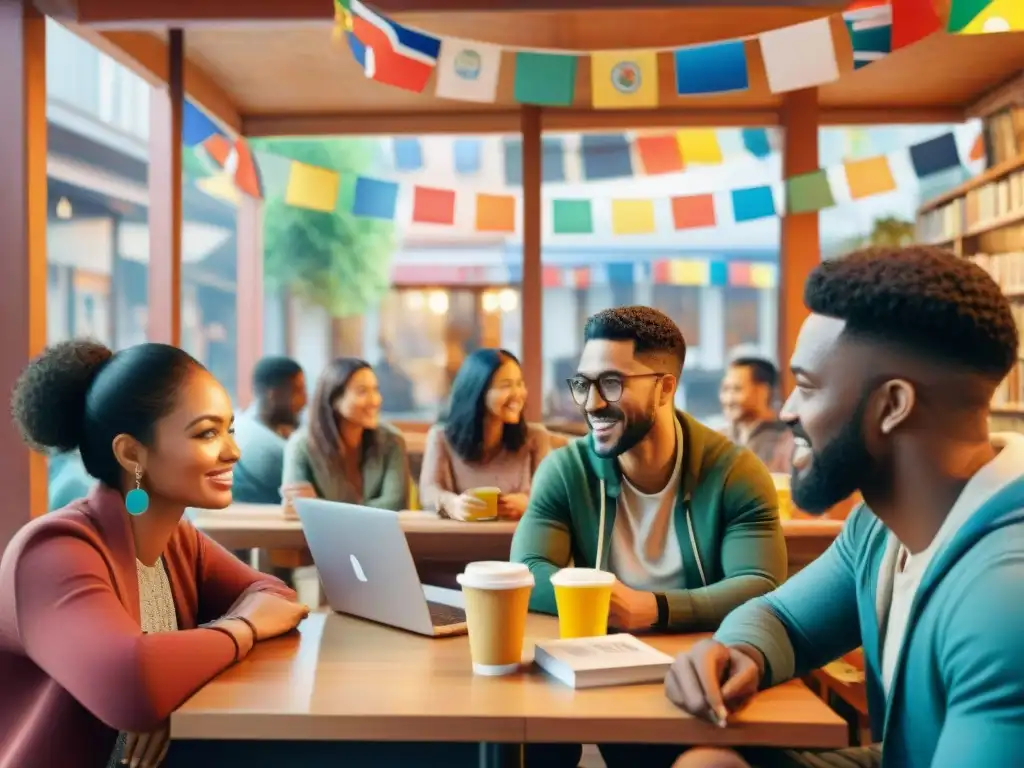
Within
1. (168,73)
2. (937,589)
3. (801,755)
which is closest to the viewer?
(937,589)

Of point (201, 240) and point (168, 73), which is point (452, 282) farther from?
point (168, 73)

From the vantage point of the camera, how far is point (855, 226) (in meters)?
6.64

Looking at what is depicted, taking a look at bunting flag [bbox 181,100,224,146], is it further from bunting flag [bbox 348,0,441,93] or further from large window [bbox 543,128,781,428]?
large window [bbox 543,128,781,428]

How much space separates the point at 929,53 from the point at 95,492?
472cm

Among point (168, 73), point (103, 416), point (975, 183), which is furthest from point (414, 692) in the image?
point (975, 183)

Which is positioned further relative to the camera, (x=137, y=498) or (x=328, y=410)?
(x=328, y=410)

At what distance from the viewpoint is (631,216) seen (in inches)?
212

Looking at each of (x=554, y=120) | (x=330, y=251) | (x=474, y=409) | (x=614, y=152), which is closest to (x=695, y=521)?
(x=474, y=409)

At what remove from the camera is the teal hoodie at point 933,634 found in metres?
1.06

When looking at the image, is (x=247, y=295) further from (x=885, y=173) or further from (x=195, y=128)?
(x=885, y=173)

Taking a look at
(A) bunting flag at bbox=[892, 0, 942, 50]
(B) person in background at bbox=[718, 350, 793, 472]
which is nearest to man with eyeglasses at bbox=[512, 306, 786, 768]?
(A) bunting flag at bbox=[892, 0, 942, 50]

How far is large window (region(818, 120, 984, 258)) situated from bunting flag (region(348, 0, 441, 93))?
1.84 meters

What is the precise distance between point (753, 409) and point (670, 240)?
497 centimetres

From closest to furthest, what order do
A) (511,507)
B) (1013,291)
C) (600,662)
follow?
1. (600,662)
2. (511,507)
3. (1013,291)
